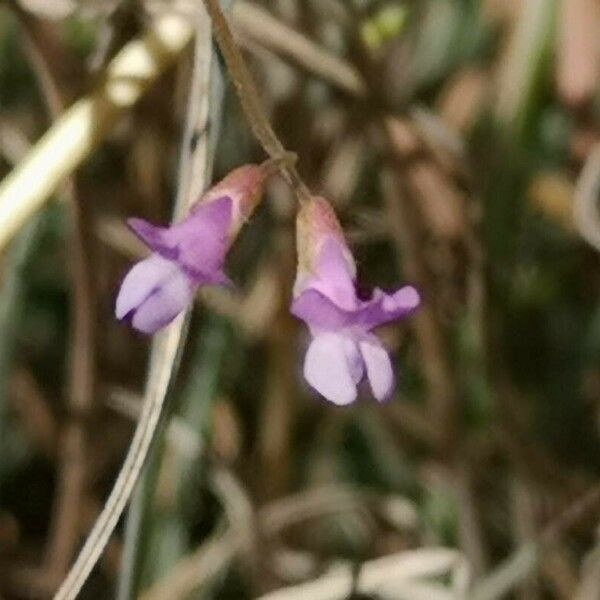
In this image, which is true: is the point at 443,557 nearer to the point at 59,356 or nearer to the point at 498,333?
the point at 498,333

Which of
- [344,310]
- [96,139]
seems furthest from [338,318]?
[96,139]

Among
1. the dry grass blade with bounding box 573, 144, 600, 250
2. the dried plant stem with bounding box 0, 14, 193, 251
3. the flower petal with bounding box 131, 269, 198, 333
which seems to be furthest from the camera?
the dry grass blade with bounding box 573, 144, 600, 250

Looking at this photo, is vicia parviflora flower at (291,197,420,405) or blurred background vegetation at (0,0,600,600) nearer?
vicia parviflora flower at (291,197,420,405)

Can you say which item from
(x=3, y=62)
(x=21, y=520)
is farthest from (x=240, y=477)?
(x=3, y=62)

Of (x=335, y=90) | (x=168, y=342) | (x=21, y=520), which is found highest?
(x=335, y=90)

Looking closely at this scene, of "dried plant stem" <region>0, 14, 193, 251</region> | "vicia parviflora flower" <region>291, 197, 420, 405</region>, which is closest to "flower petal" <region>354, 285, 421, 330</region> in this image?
"vicia parviflora flower" <region>291, 197, 420, 405</region>

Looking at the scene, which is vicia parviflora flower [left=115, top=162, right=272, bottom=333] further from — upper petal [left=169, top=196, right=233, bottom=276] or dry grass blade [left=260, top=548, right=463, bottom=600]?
dry grass blade [left=260, top=548, right=463, bottom=600]

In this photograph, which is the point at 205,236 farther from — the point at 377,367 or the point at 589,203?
the point at 589,203
